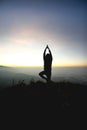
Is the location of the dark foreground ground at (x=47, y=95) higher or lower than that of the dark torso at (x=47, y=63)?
lower

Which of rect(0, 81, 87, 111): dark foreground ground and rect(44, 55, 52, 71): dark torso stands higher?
rect(44, 55, 52, 71): dark torso

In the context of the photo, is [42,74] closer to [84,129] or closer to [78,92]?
[78,92]

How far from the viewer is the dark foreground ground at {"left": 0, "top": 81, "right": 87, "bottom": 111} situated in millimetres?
11177

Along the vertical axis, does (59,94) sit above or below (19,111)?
above

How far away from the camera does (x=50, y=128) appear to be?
30.3ft

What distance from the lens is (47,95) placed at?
40.1ft

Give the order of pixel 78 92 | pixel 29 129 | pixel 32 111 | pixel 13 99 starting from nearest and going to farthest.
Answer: pixel 29 129, pixel 32 111, pixel 13 99, pixel 78 92

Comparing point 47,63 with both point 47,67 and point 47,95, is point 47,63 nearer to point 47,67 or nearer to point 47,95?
point 47,67

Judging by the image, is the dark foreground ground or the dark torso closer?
the dark foreground ground

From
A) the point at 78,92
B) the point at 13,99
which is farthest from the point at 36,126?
the point at 78,92

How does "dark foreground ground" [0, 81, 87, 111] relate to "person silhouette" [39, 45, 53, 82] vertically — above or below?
below

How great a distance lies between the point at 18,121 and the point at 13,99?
229 cm

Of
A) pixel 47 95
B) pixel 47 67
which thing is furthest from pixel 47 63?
pixel 47 95

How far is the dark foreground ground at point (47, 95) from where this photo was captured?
440 inches
